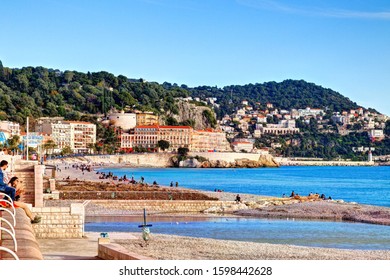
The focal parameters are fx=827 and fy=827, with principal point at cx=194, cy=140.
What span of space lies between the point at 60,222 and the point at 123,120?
134 m

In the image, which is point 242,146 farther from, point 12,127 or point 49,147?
point 12,127

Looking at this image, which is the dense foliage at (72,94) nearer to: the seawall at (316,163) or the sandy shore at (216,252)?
the seawall at (316,163)

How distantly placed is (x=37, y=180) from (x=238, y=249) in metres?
5.38

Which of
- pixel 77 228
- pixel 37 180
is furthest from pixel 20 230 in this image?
pixel 37 180

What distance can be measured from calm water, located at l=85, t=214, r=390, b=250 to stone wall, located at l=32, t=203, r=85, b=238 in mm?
5738

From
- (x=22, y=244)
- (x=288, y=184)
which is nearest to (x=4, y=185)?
(x=22, y=244)

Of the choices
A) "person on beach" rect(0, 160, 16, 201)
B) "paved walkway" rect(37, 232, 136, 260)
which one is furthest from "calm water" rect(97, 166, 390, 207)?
"person on beach" rect(0, 160, 16, 201)

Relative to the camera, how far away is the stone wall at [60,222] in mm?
14633

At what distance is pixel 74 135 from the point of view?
134 meters

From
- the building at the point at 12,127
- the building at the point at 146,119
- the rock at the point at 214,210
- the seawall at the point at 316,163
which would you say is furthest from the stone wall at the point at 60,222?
the seawall at the point at 316,163

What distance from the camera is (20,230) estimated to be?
9.13 meters

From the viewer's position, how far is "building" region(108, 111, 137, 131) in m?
148
